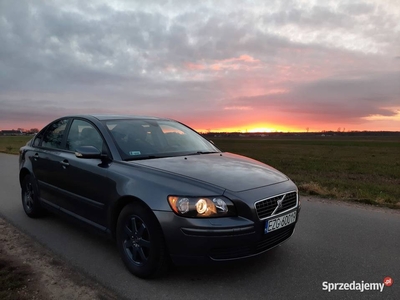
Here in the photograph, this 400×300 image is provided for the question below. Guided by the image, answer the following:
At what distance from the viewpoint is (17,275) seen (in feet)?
10.5

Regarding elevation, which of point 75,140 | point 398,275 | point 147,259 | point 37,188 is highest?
point 75,140

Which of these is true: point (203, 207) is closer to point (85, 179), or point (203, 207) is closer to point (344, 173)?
point (85, 179)

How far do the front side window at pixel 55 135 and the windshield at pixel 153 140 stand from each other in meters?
1.04

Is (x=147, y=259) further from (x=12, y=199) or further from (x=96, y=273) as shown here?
(x=12, y=199)

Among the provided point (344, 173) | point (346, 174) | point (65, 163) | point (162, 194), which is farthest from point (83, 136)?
point (344, 173)

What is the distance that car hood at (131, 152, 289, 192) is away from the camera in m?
3.08

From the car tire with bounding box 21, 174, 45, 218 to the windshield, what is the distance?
1.94 meters

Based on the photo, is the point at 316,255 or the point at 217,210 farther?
the point at 316,255

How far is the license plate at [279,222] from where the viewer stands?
3.02 meters

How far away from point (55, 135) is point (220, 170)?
2.83 m

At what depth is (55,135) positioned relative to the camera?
16.1 ft

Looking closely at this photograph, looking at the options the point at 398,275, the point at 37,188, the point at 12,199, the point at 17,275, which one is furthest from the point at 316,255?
the point at 12,199

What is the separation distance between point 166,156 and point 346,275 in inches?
87.0

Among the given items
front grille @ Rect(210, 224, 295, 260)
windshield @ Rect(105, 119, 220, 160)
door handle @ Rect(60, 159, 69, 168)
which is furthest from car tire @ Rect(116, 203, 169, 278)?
door handle @ Rect(60, 159, 69, 168)
